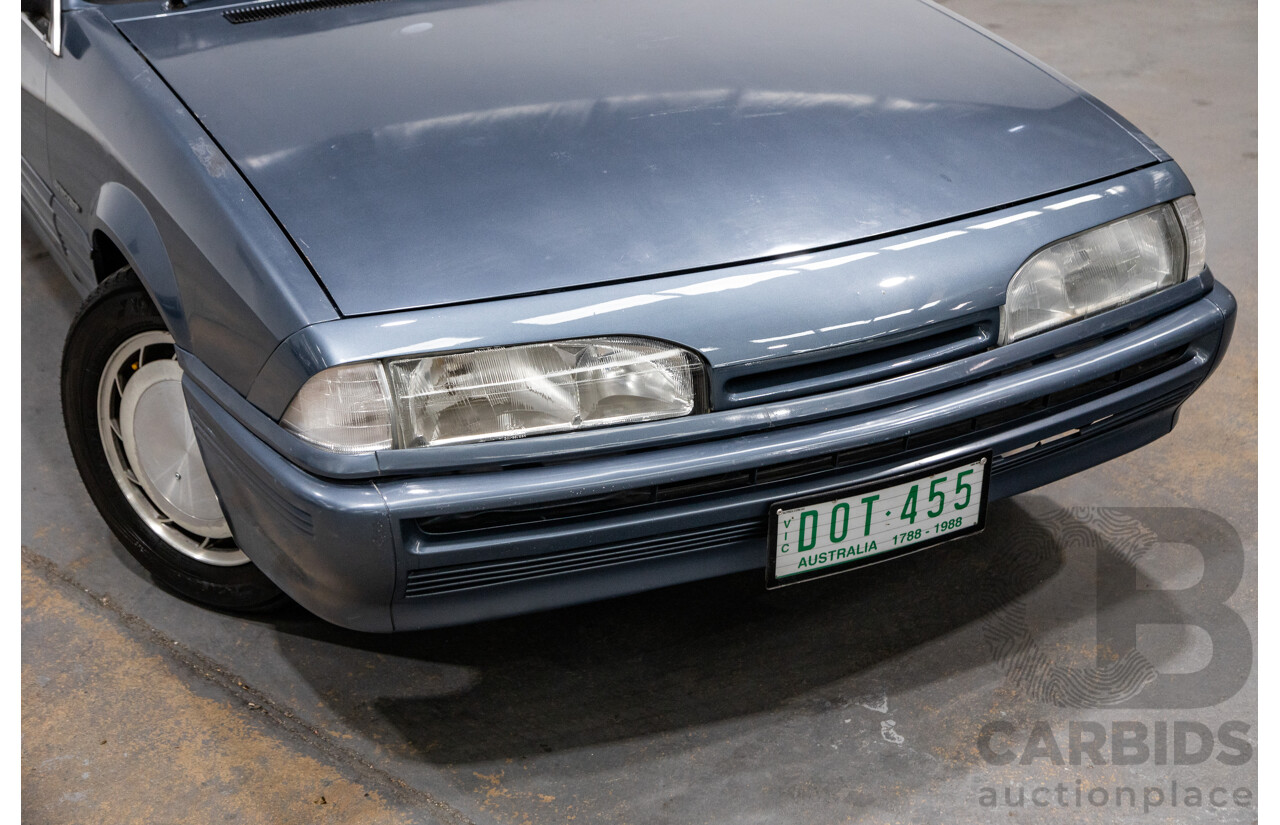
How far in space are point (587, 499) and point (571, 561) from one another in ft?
0.40

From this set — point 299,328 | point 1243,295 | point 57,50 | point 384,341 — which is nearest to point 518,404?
point 384,341

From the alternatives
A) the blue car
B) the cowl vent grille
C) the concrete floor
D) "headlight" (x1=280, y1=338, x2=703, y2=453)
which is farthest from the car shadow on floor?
the cowl vent grille

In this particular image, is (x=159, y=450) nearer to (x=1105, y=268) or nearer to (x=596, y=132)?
(x=596, y=132)

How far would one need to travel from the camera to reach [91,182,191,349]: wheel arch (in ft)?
6.16

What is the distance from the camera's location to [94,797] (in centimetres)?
192

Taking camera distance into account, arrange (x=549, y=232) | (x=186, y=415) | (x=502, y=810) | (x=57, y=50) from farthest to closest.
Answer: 1. (x=57, y=50)
2. (x=186, y=415)
3. (x=502, y=810)
4. (x=549, y=232)

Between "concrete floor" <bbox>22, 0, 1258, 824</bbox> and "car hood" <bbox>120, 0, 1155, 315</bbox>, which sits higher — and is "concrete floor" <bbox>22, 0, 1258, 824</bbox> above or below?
below

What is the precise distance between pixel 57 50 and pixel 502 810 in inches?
66.9

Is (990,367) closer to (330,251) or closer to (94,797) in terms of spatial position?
(330,251)

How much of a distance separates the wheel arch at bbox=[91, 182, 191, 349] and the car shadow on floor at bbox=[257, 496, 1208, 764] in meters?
0.71

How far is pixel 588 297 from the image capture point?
1.65m

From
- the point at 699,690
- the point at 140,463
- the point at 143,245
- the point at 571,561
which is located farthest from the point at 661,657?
the point at 143,245

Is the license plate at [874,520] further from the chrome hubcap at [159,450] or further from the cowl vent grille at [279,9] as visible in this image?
the cowl vent grille at [279,9]

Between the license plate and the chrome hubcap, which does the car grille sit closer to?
the license plate
